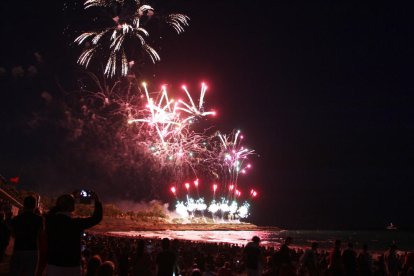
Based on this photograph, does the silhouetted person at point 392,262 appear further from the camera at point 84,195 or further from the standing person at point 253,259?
the camera at point 84,195

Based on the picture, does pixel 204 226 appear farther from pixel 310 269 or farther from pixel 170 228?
pixel 310 269

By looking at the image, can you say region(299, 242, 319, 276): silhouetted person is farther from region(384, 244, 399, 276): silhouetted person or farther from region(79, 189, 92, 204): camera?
region(79, 189, 92, 204): camera

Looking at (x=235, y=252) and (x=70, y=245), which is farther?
(x=235, y=252)

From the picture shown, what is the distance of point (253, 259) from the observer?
36.7 feet

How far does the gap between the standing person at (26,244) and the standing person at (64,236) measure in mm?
678

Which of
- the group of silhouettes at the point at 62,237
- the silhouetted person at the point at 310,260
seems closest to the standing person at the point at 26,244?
the group of silhouettes at the point at 62,237

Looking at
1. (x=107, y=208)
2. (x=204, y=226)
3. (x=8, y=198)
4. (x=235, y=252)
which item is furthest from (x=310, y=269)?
(x=204, y=226)

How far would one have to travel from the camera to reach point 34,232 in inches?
243

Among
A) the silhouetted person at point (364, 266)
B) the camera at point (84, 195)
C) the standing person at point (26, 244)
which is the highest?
the camera at point (84, 195)

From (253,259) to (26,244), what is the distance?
615cm

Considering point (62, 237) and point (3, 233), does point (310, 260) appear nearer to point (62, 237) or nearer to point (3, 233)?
point (3, 233)

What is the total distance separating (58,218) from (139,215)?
9757 cm

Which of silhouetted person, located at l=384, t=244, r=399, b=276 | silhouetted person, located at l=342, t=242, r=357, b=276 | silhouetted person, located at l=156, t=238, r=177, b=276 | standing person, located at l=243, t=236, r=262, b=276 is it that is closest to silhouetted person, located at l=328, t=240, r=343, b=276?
silhouetted person, located at l=342, t=242, r=357, b=276

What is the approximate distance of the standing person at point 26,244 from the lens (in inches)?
243
